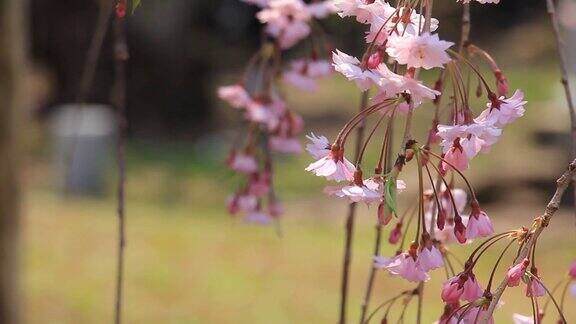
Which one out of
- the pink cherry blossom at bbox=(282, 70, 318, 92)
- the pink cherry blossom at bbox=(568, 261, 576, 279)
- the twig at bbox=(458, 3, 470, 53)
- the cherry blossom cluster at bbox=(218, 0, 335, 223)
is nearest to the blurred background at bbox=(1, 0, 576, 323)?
the cherry blossom cluster at bbox=(218, 0, 335, 223)

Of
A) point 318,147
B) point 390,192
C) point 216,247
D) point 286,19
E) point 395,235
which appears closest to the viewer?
point 390,192

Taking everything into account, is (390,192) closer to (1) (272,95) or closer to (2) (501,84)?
(2) (501,84)

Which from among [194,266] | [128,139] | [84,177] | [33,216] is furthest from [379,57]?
[128,139]

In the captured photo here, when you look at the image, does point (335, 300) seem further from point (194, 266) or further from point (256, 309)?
point (194, 266)

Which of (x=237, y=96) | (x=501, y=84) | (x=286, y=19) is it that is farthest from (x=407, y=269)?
(x=237, y=96)

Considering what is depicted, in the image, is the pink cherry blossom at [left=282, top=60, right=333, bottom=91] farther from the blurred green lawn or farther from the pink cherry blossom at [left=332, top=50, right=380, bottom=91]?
the blurred green lawn
